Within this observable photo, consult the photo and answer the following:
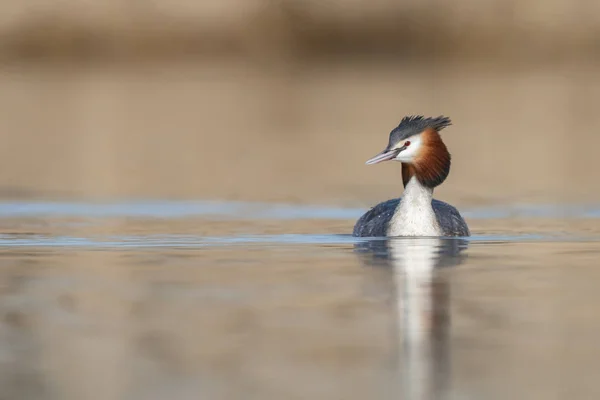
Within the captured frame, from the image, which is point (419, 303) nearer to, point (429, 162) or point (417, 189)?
point (417, 189)

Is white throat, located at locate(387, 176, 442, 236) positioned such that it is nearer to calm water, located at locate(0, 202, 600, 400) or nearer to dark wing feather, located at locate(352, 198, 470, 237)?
dark wing feather, located at locate(352, 198, 470, 237)

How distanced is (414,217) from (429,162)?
0.59 metres

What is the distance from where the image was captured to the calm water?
23.9 feet

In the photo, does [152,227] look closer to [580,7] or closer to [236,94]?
[236,94]

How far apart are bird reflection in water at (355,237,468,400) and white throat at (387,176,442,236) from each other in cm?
11

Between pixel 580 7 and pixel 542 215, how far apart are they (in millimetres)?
26547

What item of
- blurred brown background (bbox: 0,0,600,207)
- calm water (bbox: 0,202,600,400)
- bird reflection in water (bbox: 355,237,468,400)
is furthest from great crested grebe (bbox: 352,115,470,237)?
blurred brown background (bbox: 0,0,600,207)

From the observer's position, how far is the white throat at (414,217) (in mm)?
13070

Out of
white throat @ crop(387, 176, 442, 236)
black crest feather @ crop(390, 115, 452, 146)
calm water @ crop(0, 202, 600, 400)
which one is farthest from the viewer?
black crest feather @ crop(390, 115, 452, 146)

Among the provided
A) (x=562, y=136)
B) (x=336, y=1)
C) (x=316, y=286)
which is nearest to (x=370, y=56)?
(x=336, y=1)

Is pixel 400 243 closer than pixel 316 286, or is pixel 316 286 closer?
pixel 316 286

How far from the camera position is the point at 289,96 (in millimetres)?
36250

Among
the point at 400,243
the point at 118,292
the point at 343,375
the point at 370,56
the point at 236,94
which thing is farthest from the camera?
the point at 370,56

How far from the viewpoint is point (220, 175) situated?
63.6ft
